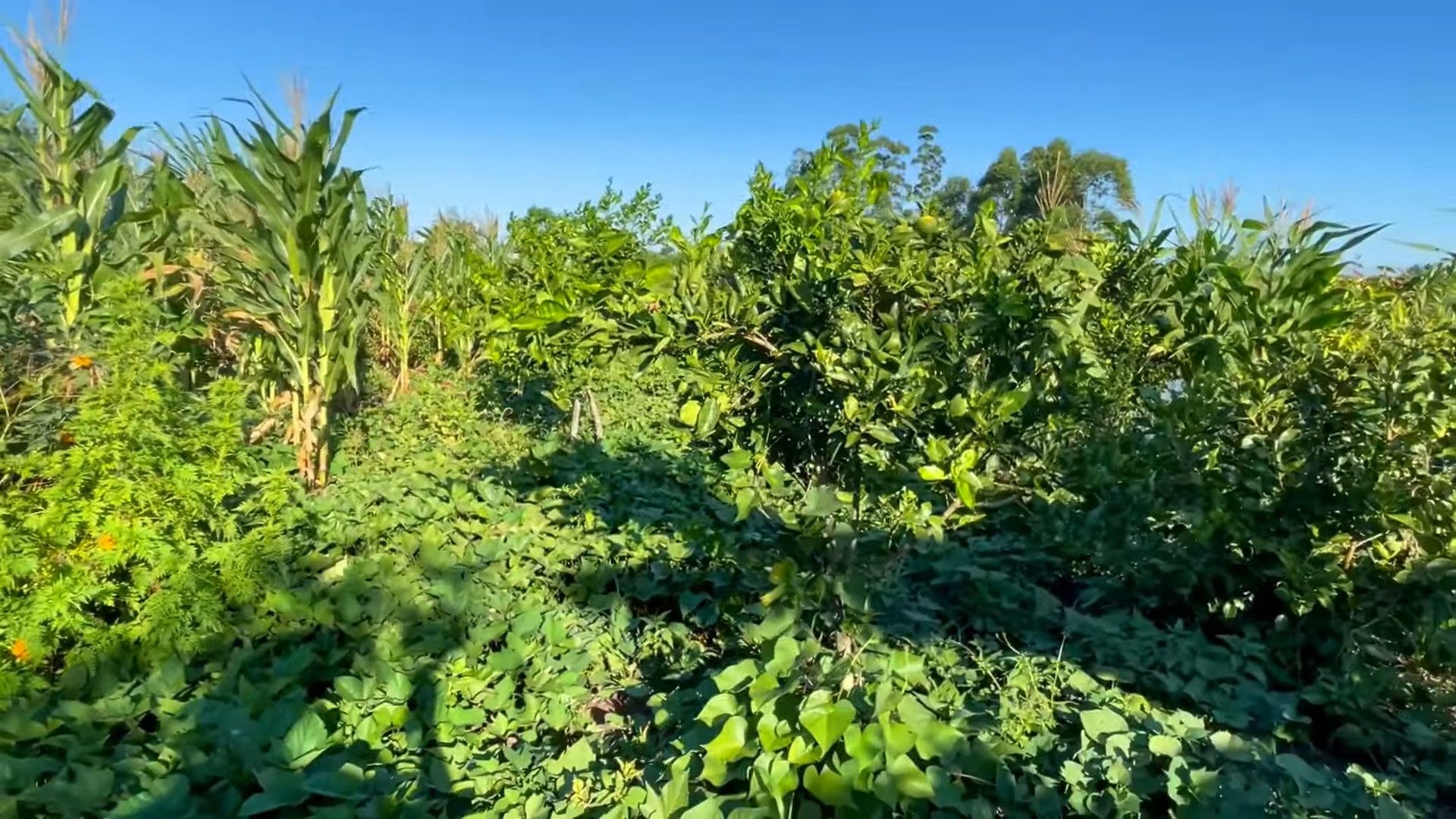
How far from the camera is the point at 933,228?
2461mm

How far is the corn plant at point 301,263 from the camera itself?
4.81m

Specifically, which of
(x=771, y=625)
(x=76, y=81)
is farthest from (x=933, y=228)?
(x=76, y=81)

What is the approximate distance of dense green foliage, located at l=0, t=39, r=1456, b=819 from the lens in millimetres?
2178

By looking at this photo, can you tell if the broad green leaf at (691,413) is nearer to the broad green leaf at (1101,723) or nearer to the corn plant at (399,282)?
the broad green leaf at (1101,723)

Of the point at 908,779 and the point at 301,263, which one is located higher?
the point at 301,263

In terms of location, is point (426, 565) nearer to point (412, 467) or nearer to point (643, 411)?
point (412, 467)

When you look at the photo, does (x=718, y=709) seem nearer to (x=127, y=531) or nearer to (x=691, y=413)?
(x=691, y=413)

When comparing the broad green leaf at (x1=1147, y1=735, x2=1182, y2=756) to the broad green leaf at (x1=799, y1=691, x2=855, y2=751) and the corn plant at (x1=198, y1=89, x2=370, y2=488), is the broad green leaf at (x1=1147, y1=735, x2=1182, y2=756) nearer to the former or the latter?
the broad green leaf at (x1=799, y1=691, x2=855, y2=751)

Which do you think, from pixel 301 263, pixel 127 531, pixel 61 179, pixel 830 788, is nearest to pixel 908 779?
pixel 830 788

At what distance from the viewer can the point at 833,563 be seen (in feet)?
8.80

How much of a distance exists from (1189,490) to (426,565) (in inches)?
122

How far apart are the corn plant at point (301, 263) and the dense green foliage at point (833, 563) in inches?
35.6

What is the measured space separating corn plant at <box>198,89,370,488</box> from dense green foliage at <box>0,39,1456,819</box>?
2.97 ft

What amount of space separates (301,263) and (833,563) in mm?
3851
